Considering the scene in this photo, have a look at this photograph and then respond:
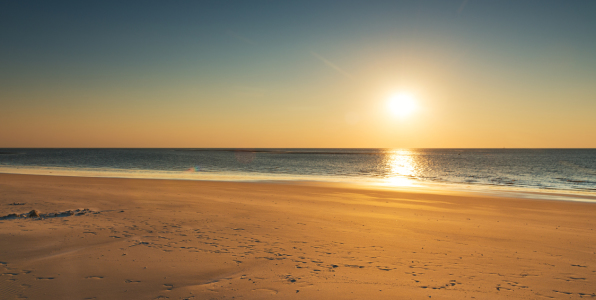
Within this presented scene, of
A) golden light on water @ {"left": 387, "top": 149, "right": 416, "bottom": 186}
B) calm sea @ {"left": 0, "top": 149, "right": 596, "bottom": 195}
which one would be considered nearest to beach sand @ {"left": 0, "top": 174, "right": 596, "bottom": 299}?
golden light on water @ {"left": 387, "top": 149, "right": 416, "bottom": 186}

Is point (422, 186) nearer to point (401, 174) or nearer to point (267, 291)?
point (401, 174)

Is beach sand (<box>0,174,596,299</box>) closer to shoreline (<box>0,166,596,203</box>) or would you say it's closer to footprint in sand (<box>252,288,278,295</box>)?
footprint in sand (<box>252,288,278,295</box>)

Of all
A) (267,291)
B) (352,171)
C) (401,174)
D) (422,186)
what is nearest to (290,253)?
(267,291)

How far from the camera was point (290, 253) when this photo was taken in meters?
7.89

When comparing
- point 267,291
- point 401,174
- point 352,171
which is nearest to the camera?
point 267,291

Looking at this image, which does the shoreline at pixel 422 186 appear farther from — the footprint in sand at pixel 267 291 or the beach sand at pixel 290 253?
the footprint in sand at pixel 267 291

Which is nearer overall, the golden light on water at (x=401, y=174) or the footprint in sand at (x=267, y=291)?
the footprint in sand at (x=267, y=291)

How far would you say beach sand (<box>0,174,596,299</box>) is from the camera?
587 centimetres

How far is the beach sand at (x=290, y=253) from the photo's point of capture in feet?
19.2

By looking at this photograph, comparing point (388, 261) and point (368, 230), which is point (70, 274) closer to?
point (388, 261)

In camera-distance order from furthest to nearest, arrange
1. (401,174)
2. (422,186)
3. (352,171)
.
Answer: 1. (352,171)
2. (401,174)
3. (422,186)

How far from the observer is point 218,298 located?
543cm

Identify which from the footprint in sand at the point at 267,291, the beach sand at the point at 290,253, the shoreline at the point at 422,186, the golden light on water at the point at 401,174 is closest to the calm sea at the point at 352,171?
the golden light on water at the point at 401,174

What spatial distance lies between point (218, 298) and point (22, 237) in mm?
7101
